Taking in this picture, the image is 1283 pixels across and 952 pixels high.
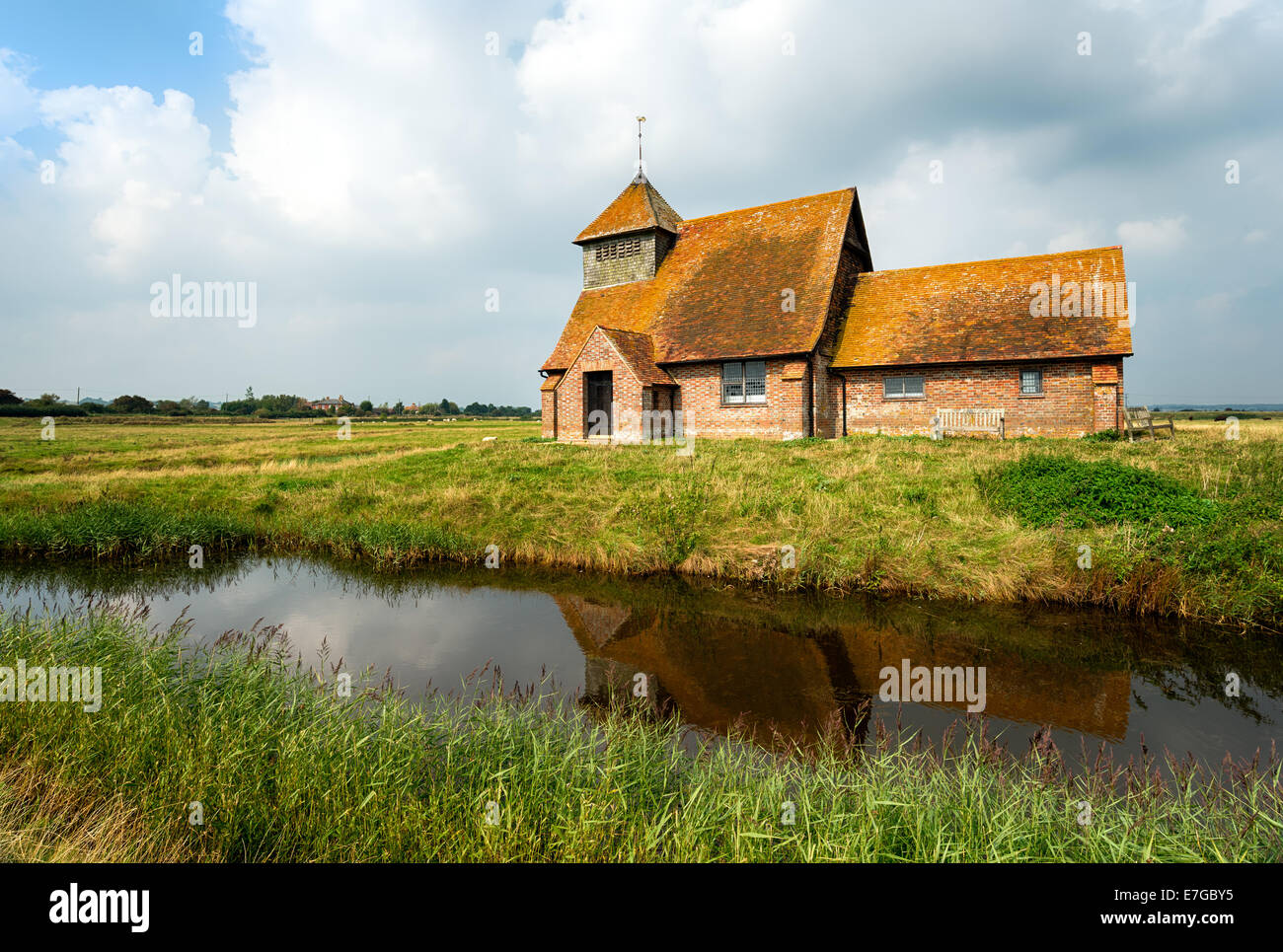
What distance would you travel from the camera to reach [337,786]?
3.71 meters

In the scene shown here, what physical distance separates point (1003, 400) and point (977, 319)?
318 centimetres

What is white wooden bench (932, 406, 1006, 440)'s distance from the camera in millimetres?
21297

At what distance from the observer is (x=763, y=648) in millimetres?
7586

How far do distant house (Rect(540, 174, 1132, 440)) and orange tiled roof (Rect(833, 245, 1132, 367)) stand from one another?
0.06 m

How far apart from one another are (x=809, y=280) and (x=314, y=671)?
2263 centimetres

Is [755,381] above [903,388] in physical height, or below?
above

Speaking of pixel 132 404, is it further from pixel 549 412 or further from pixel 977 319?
pixel 977 319

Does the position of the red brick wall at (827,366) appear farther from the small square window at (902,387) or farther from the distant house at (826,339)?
the small square window at (902,387)

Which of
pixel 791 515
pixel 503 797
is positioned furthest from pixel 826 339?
pixel 503 797

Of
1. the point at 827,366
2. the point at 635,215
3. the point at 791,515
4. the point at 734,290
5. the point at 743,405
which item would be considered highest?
the point at 635,215

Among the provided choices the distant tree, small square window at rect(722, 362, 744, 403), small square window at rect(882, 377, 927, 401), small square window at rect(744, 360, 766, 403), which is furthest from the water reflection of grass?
the distant tree
